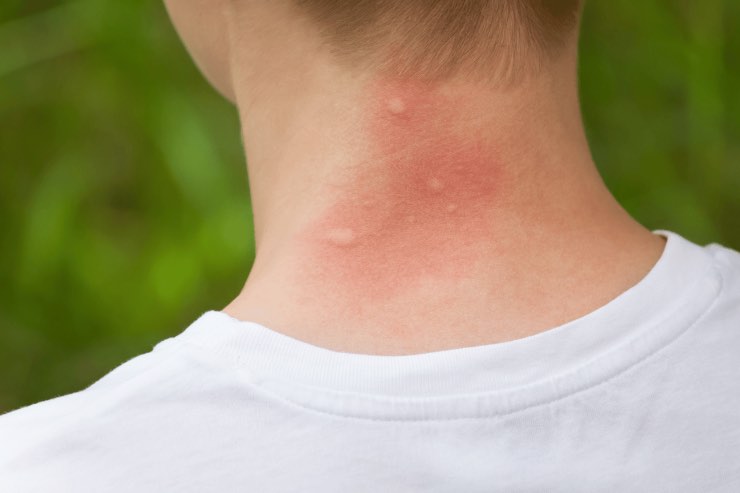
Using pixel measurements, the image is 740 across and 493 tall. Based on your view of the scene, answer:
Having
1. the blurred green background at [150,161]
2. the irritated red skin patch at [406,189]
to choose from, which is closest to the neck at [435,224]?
Answer: the irritated red skin patch at [406,189]

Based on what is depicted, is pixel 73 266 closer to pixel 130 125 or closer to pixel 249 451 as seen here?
pixel 130 125

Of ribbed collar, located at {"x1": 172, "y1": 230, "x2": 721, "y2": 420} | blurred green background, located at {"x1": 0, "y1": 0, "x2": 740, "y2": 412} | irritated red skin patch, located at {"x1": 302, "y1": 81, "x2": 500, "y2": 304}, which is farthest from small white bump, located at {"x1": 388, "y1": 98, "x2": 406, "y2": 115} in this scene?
blurred green background, located at {"x1": 0, "y1": 0, "x2": 740, "y2": 412}

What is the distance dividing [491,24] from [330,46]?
0.10 meters

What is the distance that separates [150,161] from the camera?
190 cm

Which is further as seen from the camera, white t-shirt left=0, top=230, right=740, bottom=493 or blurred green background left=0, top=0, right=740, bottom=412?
blurred green background left=0, top=0, right=740, bottom=412

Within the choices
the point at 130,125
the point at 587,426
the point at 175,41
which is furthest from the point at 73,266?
the point at 587,426

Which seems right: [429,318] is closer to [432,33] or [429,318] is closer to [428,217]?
[428,217]

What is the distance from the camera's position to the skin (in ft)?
2.19

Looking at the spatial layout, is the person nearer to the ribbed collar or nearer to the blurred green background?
the ribbed collar

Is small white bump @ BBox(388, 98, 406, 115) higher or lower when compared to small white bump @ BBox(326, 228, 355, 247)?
higher

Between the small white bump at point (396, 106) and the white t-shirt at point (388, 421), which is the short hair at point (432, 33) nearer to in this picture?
the small white bump at point (396, 106)

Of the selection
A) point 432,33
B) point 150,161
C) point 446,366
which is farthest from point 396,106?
point 150,161

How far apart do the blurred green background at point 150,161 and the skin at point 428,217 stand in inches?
39.3

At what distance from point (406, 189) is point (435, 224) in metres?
0.03
